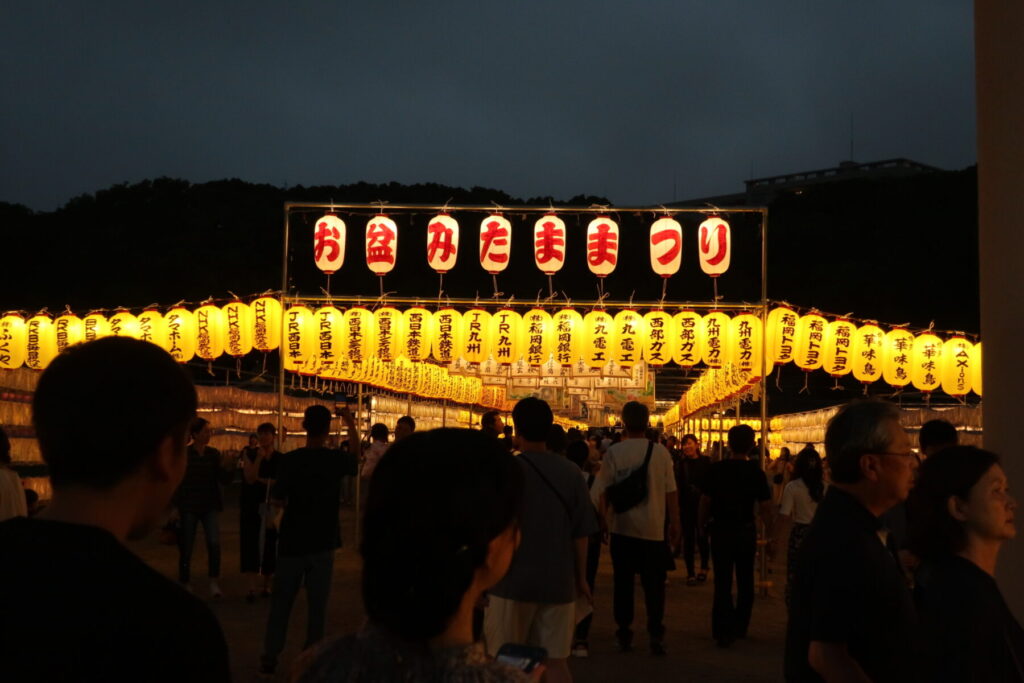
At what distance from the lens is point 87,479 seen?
61.1 inches

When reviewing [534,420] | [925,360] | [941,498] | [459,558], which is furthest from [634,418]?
[925,360]

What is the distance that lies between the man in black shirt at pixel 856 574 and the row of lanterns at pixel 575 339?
12147 mm

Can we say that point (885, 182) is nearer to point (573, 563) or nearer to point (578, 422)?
point (578, 422)

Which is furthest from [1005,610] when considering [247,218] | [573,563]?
[247,218]

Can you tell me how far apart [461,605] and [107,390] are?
2.20 feet

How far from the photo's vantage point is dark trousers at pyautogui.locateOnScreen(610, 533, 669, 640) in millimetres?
8258

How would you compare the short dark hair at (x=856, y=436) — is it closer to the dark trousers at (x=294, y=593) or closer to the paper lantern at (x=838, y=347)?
the dark trousers at (x=294, y=593)

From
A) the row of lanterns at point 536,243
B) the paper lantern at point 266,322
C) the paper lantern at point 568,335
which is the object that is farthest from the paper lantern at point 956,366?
the paper lantern at point 266,322

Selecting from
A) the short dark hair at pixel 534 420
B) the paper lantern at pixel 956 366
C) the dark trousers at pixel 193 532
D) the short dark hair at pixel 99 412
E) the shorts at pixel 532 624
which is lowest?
the dark trousers at pixel 193 532

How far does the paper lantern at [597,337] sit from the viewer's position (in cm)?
1580

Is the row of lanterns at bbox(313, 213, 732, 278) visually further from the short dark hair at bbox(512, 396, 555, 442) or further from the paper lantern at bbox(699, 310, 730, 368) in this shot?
the short dark hair at bbox(512, 396, 555, 442)

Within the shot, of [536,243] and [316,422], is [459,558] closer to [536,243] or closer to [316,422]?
[316,422]

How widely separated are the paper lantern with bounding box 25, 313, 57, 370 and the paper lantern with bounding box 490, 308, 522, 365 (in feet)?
26.0

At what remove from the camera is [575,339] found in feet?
52.1
